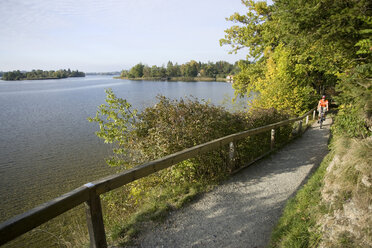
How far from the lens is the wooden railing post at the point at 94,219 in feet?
8.48

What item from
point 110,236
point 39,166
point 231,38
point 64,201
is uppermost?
point 231,38

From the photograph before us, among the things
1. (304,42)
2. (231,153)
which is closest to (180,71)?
(304,42)

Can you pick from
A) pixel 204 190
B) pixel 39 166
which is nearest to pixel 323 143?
pixel 204 190

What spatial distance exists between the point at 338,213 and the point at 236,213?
1.71 metres

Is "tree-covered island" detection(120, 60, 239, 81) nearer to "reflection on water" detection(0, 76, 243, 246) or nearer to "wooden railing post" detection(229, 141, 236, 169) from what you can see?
"reflection on water" detection(0, 76, 243, 246)

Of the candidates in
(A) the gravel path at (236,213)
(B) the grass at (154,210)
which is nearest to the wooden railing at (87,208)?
(B) the grass at (154,210)

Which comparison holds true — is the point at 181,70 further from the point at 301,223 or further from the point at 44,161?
the point at 301,223

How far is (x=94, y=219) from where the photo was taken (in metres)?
2.65

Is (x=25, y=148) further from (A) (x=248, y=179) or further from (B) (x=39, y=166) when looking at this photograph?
(A) (x=248, y=179)

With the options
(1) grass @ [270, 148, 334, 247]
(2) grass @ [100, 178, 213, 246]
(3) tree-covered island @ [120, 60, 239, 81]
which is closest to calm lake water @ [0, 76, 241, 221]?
(2) grass @ [100, 178, 213, 246]

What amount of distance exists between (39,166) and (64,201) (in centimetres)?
1231

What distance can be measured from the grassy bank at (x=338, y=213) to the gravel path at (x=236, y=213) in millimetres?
391

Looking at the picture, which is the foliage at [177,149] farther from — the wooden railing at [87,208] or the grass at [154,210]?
the wooden railing at [87,208]

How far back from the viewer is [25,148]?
1538cm
